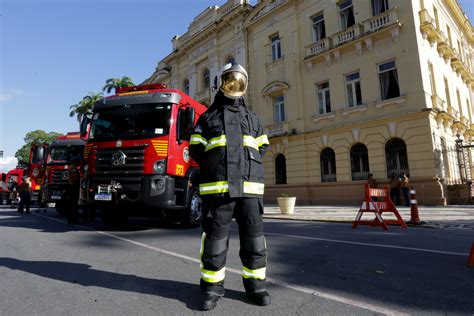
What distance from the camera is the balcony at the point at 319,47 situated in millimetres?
16375

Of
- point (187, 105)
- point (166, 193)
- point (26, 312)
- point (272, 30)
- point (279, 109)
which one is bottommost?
point (26, 312)

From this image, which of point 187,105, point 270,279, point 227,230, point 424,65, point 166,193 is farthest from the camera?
point 424,65

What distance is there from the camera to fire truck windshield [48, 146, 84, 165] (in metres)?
11.2

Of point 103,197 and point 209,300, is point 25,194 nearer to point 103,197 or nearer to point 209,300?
point 103,197

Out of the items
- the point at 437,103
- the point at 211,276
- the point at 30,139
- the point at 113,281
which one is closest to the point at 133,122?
the point at 113,281

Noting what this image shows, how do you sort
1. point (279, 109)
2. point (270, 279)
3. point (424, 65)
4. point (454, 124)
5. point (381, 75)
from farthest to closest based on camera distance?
point (279, 109) → point (454, 124) → point (381, 75) → point (424, 65) → point (270, 279)

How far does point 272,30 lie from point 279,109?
16.9 ft

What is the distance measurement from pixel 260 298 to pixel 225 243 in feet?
1.74

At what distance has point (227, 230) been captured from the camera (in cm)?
267

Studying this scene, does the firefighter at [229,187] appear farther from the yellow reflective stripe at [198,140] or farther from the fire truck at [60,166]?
the fire truck at [60,166]

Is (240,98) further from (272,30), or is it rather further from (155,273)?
(272,30)

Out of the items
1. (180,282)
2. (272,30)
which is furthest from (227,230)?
(272,30)

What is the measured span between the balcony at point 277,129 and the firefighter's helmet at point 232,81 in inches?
600

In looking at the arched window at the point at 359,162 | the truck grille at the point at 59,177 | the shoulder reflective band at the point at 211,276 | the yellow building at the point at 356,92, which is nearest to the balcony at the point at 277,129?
the yellow building at the point at 356,92
